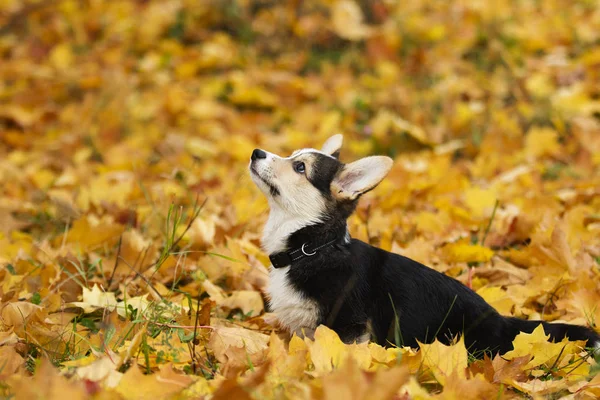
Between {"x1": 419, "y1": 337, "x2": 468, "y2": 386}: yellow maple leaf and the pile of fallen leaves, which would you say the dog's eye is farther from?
{"x1": 419, "y1": 337, "x2": 468, "y2": 386}: yellow maple leaf

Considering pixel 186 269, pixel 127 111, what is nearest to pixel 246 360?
pixel 186 269

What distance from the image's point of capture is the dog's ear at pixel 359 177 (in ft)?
10.3

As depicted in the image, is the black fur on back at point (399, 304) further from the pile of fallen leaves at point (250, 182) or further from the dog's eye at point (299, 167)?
the dog's eye at point (299, 167)

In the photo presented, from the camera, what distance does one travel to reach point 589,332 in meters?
3.01

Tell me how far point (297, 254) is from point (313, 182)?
14.9 inches

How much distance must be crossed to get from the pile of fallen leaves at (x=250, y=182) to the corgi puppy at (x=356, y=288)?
203 mm

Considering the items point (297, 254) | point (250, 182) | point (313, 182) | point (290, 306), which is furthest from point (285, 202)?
point (250, 182)

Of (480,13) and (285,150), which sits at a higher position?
(480,13)

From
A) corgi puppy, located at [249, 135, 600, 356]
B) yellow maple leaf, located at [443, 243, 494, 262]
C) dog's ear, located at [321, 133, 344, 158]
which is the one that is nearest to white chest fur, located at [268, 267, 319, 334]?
corgi puppy, located at [249, 135, 600, 356]

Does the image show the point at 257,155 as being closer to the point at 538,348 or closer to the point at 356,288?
the point at 356,288

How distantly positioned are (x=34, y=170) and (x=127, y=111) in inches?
56.6

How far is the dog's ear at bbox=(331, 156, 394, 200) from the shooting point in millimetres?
3141

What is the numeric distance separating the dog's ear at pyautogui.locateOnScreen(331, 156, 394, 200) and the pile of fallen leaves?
70 cm

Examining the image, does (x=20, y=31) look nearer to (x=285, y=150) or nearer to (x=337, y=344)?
(x=285, y=150)
